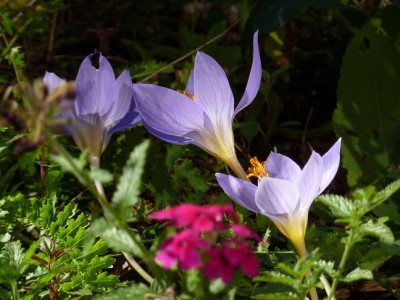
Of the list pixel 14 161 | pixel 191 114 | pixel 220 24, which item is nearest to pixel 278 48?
pixel 220 24

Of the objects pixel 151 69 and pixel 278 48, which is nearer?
pixel 151 69

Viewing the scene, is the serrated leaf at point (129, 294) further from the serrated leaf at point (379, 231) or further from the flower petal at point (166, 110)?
the flower petal at point (166, 110)

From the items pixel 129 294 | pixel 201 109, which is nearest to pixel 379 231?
pixel 129 294

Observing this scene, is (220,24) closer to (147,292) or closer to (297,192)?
(297,192)

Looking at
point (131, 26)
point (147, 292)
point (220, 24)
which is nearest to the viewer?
point (147, 292)

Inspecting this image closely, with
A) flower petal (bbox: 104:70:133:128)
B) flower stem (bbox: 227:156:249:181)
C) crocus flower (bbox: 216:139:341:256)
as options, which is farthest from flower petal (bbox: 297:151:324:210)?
flower petal (bbox: 104:70:133:128)

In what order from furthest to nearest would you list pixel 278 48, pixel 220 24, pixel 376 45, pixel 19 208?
pixel 278 48
pixel 220 24
pixel 376 45
pixel 19 208
